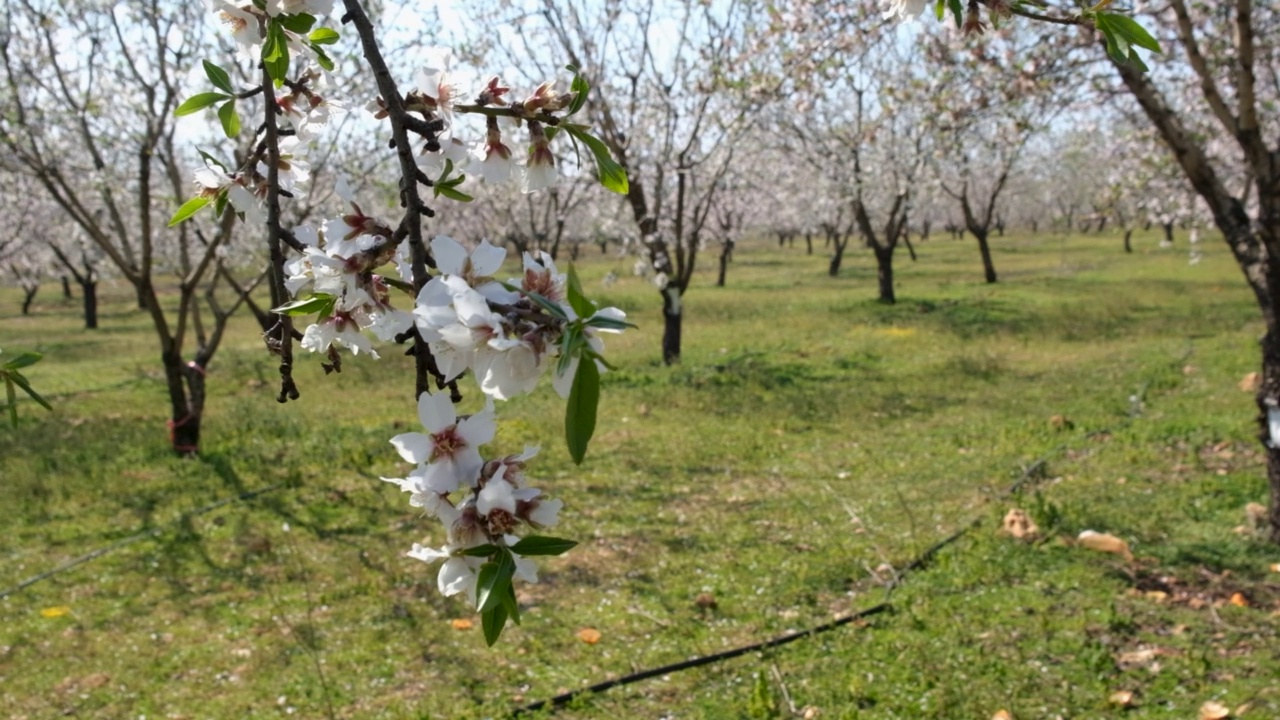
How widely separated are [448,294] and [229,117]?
63 centimetres

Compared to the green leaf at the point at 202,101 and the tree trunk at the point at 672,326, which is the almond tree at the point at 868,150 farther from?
the green leaf at the point at 202,101

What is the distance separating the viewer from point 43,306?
31875mm

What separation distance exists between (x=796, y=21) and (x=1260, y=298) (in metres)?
3.00

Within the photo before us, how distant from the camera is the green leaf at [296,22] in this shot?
3.45ft

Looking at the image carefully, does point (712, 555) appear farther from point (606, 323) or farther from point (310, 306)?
point (606, 323)

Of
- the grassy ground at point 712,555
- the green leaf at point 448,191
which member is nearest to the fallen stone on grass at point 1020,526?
the grassy ground at point 712,555

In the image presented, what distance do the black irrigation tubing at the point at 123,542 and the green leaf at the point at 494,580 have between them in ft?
18.5

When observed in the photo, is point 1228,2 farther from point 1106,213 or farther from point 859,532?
point 859,532

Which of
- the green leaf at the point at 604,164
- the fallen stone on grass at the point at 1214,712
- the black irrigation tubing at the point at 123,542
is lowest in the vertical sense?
the black irrigation tubing at the point at 123,542

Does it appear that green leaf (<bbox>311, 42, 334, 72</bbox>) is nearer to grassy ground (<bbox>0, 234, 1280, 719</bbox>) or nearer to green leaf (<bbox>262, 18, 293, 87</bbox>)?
green leaf (<bbox>262, 18, 293, 87</bbox>)

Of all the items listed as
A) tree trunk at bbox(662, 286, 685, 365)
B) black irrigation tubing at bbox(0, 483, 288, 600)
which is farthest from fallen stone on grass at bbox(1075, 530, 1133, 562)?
tree trunk at bbox(662, 286, 685, 365)

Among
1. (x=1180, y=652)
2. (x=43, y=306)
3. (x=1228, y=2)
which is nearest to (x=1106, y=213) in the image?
(x=1228, y=2)

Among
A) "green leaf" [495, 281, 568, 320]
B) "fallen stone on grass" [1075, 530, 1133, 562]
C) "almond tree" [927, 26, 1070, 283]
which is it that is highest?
"almond tree" [927, 26, 1070, 283]

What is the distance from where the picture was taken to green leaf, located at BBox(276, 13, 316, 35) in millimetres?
1051
